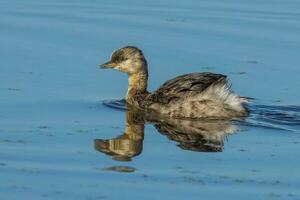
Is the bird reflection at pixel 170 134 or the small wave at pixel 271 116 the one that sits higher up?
the small wave at pixel 271 116

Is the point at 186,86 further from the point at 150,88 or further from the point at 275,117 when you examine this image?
the point at 150,88

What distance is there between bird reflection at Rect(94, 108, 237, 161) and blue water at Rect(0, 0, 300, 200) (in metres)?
0.10

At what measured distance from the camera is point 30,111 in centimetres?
1135

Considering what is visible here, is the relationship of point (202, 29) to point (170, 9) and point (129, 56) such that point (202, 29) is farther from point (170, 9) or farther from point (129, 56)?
point (129, 56)

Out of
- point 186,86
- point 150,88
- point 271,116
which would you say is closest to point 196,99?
point 186,86

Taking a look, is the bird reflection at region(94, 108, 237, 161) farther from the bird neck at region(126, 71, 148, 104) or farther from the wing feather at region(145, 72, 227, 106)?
the bird neck at region(126, 71, 148, 104)

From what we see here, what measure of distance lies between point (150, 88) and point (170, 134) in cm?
276

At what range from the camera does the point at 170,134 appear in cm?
1082

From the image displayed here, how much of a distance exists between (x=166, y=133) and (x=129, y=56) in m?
2.16

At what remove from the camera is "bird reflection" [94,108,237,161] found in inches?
397

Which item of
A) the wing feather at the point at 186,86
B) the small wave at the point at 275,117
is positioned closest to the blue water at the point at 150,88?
the small wave at the point at 275,117

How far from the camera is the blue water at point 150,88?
872cm

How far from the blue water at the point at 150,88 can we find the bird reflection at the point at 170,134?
0.10 meters

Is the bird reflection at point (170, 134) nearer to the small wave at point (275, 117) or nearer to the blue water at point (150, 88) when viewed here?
the blue water at point (150, 88)
